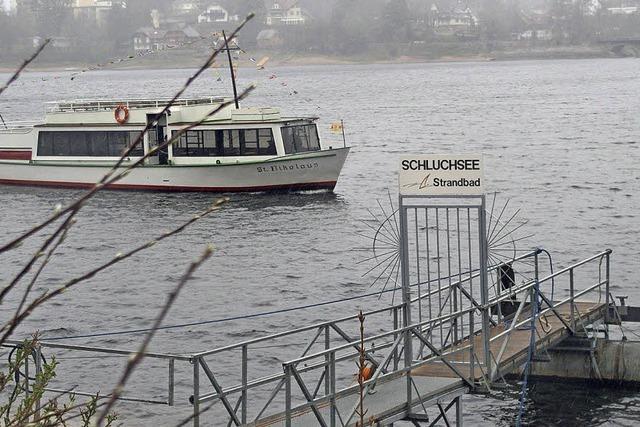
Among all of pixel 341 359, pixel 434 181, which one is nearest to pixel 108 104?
pixel 434 181

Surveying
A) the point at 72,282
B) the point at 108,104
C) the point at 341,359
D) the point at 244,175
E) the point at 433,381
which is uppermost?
the point at 72,282

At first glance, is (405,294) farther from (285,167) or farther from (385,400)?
(285,167)

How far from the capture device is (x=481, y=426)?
18.2m

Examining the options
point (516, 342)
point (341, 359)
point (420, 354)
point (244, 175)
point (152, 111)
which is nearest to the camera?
point (341, 359)

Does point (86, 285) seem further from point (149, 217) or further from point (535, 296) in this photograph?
point (535, 296)

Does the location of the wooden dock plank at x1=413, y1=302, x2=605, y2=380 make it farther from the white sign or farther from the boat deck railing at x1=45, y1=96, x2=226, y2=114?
the boat deck railing at x1=45, y1=96, x2=226, y2=114

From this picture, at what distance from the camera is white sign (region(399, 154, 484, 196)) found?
14.5 metres

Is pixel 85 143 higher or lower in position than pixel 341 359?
lower

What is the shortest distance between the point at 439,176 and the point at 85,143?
3457 centimetres

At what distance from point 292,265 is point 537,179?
71.1 ft

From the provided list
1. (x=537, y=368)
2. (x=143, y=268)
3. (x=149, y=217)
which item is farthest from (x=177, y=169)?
(x=537, y=368)

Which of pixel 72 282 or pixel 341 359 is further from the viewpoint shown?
pixel 341 359

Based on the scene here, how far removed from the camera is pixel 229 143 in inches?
1764

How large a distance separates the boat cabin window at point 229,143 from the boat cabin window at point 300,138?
47 cm
